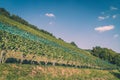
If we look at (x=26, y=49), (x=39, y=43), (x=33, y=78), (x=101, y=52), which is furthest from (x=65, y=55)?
(x=101, y=52)

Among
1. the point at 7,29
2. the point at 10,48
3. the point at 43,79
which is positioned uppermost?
the point at 7,29

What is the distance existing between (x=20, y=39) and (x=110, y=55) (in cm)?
10889

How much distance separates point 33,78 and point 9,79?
3.57 metres

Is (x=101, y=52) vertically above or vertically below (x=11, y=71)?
above

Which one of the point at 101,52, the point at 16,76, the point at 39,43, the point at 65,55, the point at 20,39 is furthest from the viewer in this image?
the point at 101,52

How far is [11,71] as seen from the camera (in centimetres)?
1956

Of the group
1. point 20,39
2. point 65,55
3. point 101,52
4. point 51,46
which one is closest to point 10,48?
point 20,39

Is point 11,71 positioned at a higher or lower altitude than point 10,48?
lower

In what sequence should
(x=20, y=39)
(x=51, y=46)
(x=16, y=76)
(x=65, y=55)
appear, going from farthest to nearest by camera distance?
(x=65, y=55) → (x=51, y=46) → (x=20, y=39) → (x=16, y=76)

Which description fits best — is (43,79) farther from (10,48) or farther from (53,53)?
(53,53)

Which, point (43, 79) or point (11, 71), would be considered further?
point (43, 79)

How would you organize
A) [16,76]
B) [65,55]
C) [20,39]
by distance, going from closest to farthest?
[16,76] → [20,39] → [65,55]

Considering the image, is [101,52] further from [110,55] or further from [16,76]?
[16,76]

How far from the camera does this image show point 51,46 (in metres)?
38.3
